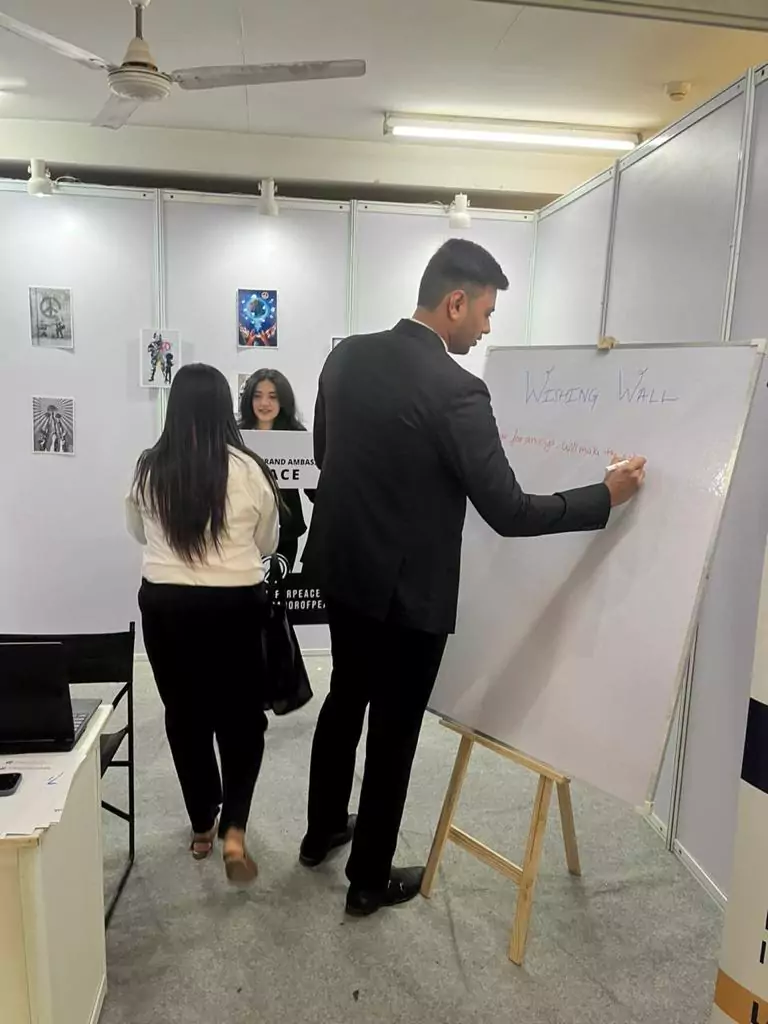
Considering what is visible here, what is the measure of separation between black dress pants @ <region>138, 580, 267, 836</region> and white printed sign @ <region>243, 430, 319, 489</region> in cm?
136

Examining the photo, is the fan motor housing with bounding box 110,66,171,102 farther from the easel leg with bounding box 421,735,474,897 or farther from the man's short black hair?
the easel leg with bounding box 421,735,474,897

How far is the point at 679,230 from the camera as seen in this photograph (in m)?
2.50

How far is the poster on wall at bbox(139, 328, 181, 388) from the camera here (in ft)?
13.2

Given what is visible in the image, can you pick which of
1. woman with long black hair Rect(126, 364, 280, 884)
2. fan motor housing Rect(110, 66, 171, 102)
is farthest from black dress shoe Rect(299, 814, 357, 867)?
fan motor housing Rect(110, 66, 171, 102)

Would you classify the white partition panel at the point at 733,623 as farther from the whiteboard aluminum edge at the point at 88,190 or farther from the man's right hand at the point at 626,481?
the whiteboard aluminum edge at the point at 88,190

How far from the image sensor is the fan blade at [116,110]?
2.56 m

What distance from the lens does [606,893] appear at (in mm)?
2227

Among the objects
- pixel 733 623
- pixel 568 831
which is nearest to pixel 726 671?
pixel 733 623

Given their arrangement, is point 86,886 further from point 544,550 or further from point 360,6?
point 360,6

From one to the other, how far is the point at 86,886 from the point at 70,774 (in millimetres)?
355

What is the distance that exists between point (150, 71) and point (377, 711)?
6.62ft

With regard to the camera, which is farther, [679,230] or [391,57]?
[391,57]

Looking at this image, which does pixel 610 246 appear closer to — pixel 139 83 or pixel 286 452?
pixel 286 452

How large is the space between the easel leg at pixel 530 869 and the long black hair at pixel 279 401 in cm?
237
